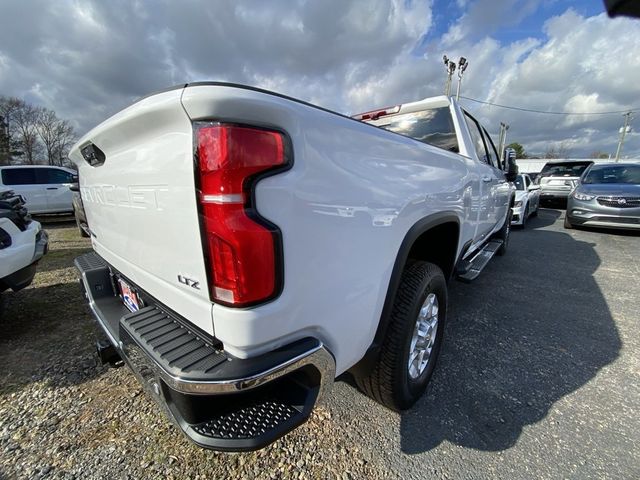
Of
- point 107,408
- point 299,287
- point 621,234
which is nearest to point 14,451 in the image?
point 107,408

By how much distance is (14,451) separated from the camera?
173 centimetres

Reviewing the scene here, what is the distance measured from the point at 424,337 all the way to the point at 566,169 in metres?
14.8

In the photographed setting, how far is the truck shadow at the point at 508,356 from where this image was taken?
1.90m

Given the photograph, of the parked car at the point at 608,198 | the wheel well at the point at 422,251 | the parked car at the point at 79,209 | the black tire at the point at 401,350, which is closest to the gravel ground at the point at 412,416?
the black tire at the point at 401,350

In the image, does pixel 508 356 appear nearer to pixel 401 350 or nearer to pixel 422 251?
pixel 422 251

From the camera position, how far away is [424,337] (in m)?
2.07

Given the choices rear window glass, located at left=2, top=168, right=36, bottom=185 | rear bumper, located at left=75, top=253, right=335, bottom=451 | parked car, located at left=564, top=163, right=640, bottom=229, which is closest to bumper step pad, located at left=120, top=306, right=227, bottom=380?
rear bumper, located at left=75, top=253, right=335, bottom=451

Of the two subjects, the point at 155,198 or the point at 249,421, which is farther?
the point at 155,198

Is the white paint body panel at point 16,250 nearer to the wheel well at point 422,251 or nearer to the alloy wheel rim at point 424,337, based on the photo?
the wheel well at point 422,251

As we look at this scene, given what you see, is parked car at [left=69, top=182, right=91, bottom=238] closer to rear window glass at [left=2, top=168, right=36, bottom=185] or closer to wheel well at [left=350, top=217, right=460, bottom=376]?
wheel well at [left=350, top=217, right=460, bottom=376]

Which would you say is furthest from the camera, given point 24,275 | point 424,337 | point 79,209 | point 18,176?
point 18,176

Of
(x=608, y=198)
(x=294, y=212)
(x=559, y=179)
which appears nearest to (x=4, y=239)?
(x=294, y=212)

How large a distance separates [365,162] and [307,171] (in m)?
0.36

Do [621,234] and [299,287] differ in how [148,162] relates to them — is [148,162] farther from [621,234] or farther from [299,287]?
[621,234]
